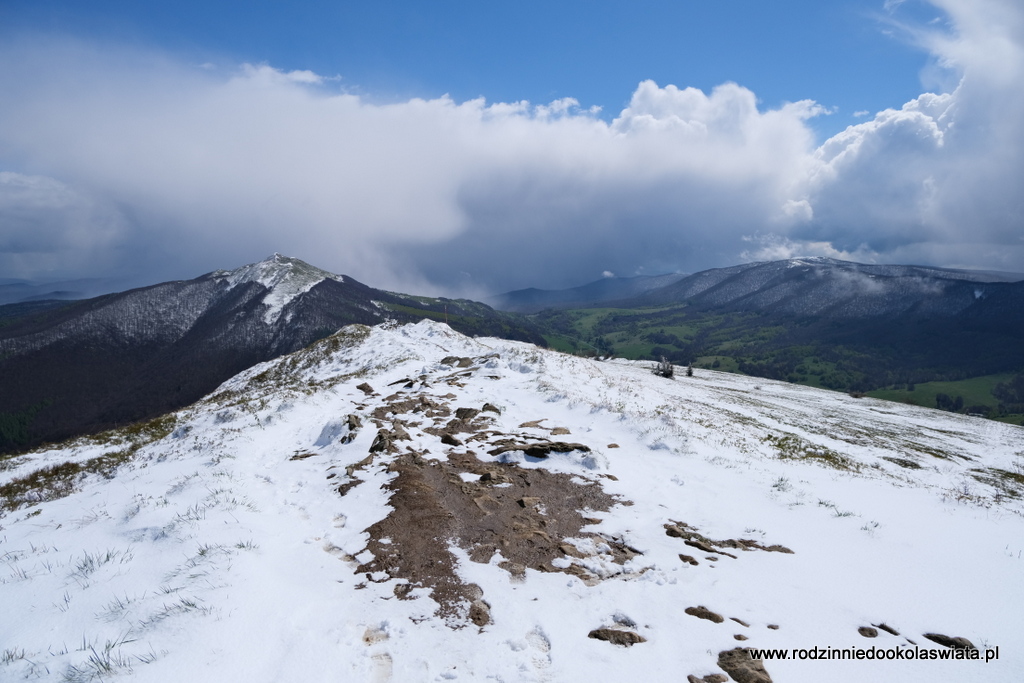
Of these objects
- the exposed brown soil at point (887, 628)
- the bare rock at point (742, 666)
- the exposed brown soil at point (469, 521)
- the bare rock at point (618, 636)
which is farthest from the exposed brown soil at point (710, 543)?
the bare rock at point (618, 636)

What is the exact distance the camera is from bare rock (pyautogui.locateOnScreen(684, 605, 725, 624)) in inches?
298

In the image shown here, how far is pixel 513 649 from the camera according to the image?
6852mm

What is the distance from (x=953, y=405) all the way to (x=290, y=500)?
24564 cm

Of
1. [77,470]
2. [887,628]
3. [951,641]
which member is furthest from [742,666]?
[77,470]

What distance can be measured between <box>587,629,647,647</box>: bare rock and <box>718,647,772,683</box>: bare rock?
123cm

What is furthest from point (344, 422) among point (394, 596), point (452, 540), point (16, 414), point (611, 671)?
point (16, 414)

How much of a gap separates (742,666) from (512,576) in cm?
429

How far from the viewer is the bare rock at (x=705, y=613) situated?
757cm

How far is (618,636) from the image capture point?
23.3 feet

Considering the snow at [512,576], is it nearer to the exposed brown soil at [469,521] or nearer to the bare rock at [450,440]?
A: the exposed brown soil at [469,521]

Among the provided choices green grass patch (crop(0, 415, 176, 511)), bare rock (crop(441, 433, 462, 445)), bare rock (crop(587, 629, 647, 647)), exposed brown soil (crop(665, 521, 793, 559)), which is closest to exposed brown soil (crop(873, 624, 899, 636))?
exposed brown soil (crop(665, 521, 793, 559))

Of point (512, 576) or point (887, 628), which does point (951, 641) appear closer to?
point (887, 628)

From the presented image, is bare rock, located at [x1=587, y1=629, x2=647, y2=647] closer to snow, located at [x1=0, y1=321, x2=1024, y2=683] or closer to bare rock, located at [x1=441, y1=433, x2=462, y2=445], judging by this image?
snow, located at [x1=0, y1=321, x2=1024, y2=683]

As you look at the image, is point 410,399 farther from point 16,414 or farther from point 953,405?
point 16,414
